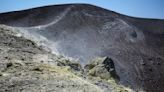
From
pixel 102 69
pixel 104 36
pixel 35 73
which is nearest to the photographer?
pixel 35 73

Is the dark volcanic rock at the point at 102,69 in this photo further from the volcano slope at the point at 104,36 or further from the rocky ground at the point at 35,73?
the volcano slope at the point at 104,36

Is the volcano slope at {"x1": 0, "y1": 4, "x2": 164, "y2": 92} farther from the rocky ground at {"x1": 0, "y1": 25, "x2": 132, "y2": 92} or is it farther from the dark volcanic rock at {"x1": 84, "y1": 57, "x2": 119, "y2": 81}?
the rocky ground at {"x1": 0, "y1": 25, "x2": 132, "y2": 92}

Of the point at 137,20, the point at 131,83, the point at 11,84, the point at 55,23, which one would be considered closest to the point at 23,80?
the point at 11,84

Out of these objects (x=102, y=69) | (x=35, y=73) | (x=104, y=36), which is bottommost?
(x=102, y=69)

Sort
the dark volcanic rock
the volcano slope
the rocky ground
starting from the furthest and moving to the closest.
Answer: the volcano slope, the dark volcanic rock, the rocky ground

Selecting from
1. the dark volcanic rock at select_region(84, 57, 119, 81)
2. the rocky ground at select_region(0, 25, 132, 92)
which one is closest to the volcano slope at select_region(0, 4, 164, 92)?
the dark volcanic rock at select_region(84, 57, 119, 81)

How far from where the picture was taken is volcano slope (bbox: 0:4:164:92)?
1970 cm

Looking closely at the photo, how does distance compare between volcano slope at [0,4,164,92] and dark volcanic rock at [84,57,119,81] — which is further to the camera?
volcano slope at [0,4,164,92]

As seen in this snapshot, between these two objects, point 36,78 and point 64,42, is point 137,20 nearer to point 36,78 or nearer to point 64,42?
point 64,42

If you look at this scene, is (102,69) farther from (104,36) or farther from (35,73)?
(104,36)

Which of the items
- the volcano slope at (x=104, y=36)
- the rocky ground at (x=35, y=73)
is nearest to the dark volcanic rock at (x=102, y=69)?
the rocky ground at (x=35, y=73)

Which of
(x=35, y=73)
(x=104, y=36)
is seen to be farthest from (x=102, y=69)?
(x=104, y=36)

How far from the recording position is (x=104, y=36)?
23.5m

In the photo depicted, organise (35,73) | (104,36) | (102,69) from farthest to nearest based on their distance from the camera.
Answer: (104,36), (102,69), (35,73)
